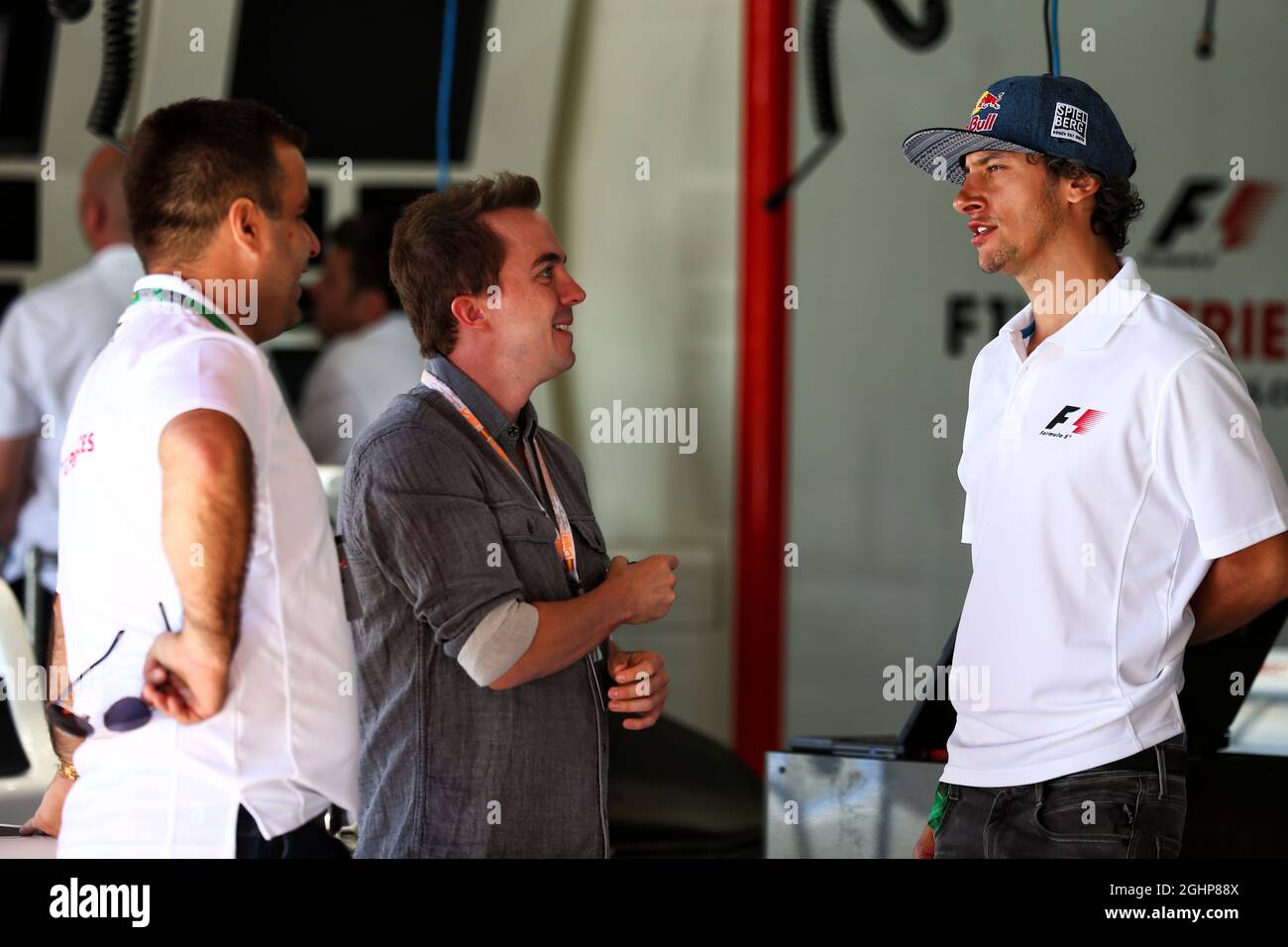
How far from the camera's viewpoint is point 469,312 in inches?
80.0

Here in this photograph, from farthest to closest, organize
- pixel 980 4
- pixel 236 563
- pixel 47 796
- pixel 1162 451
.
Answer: pixel 980 4, pixel 47 796, pixel 1162 451, pixel 236 563

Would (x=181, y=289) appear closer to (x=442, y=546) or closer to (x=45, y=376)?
(x=442, y=546)

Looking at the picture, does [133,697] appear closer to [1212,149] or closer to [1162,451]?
[1162,451]

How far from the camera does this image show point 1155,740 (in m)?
1.88

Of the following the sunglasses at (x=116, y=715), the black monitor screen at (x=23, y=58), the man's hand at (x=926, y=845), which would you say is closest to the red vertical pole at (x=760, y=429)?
the black monitor screen at (x=23, y=58)

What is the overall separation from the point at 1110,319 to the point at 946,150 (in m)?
0.36

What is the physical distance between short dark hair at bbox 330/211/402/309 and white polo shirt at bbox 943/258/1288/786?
2.64 metres

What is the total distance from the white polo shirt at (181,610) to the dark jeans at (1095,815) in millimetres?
816

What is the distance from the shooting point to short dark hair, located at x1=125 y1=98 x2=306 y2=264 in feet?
5.92

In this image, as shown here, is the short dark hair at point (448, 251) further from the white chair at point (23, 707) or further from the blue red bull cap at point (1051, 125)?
the white chair at point (23, 707)

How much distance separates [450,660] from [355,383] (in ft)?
7.16

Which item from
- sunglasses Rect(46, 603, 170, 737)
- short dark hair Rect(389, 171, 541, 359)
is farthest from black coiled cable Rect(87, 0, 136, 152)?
sunglasses Rect(46, 603, 170, 737)
